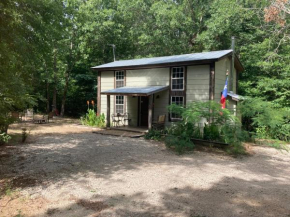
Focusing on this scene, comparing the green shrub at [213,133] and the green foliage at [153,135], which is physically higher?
the green shrub at [213,133]

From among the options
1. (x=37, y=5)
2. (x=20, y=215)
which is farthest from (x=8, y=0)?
(x=20, y=215)

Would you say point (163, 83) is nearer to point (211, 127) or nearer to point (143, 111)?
point (143, 111)

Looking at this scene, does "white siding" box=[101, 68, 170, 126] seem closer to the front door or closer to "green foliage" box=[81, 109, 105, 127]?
the front door

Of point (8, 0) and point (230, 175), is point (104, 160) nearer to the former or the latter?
point (230, 175)

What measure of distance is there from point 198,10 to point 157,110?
12.8 m

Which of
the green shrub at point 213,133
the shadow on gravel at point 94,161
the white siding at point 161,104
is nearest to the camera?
the shadow on gravel at point 94,161

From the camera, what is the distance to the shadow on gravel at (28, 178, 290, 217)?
11.8ft

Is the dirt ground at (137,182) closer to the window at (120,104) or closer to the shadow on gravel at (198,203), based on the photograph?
the shadow on gravel at (198,203)

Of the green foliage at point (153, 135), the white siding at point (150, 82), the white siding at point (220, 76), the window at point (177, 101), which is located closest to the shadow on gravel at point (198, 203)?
the green foliage at point (153, 135)

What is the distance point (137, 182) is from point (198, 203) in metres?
1.51

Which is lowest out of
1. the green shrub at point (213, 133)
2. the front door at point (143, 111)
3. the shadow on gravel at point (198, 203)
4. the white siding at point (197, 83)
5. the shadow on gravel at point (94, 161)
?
the shadow on gravel at point (198, 203)

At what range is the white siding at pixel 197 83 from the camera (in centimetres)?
1082

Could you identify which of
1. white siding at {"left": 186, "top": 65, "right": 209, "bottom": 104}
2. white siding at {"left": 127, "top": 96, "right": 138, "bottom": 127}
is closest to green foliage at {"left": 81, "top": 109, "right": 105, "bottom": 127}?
white siding at {"left": 127, "top": 96, "right": 138, "bottom": 127}

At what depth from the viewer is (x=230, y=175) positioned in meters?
5.57
